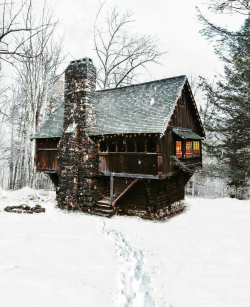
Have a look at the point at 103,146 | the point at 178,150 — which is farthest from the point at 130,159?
the point at 178,150

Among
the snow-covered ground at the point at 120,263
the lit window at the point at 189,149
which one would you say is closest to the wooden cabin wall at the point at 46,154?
the snow-covered ground at the point at 120,263

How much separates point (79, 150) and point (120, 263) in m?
8.34

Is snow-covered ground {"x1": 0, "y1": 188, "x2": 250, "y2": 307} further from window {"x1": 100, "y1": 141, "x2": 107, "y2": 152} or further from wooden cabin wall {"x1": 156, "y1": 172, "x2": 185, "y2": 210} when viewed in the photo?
window {"x1": 100, "y1": 141, "x2": 107, "y2": 152}

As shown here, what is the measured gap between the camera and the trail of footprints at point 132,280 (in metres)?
4.71

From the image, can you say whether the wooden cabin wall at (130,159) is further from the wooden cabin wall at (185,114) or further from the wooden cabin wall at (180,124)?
the wooden cabin wall at (185,114)

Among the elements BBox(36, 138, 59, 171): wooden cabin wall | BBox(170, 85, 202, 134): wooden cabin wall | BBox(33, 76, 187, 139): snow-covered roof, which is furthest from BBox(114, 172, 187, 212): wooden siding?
BBox(36, 138, 59, 171): wooden cabin wall

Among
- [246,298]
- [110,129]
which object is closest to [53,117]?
[110,129]

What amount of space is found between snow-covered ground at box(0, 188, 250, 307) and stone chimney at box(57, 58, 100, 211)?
7.71 ft

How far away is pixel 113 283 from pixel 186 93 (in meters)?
12.4

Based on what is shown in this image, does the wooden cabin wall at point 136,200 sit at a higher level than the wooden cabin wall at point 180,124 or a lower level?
lower

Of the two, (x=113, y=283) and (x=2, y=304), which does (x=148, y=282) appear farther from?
(x=2, y=304)

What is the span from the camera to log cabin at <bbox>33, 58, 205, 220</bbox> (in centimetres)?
1202

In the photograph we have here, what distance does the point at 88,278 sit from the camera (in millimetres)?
5176

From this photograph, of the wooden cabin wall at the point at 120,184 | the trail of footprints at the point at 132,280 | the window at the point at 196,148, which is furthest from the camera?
the window at the point at 196,148
